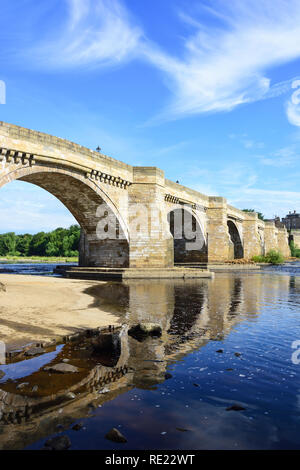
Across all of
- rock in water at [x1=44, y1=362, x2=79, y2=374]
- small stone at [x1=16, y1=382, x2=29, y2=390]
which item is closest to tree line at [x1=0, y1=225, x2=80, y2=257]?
rock in water at [x1=44, y1=362, x2=79, y2=374]

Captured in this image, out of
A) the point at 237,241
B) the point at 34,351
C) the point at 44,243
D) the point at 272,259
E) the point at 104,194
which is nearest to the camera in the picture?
the point at 34,351

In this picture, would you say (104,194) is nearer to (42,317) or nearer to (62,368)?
(42,317)

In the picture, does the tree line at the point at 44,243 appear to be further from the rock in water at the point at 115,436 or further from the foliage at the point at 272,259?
the rock in water at the point at 115,436

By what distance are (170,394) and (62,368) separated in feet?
5.33

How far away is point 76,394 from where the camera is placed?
404cm

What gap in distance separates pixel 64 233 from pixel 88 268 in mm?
62250

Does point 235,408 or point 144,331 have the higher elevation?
point 144,331

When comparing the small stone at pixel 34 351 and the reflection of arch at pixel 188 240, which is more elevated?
the reflection of arch at pixel 188 240

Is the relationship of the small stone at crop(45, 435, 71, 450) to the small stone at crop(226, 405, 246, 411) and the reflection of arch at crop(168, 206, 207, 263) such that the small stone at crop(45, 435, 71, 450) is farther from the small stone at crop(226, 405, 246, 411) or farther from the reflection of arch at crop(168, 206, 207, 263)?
the reflection of arch at crop(168, 206, 207, 263)

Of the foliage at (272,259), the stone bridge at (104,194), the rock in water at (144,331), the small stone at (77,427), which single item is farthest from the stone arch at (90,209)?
the foliage at (272,259)

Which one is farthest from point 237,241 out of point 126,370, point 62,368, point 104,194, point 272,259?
point 62,368

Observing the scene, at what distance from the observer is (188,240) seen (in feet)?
122

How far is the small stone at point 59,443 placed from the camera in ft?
9.66

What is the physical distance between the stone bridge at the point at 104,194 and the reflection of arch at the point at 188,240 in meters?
2.45
